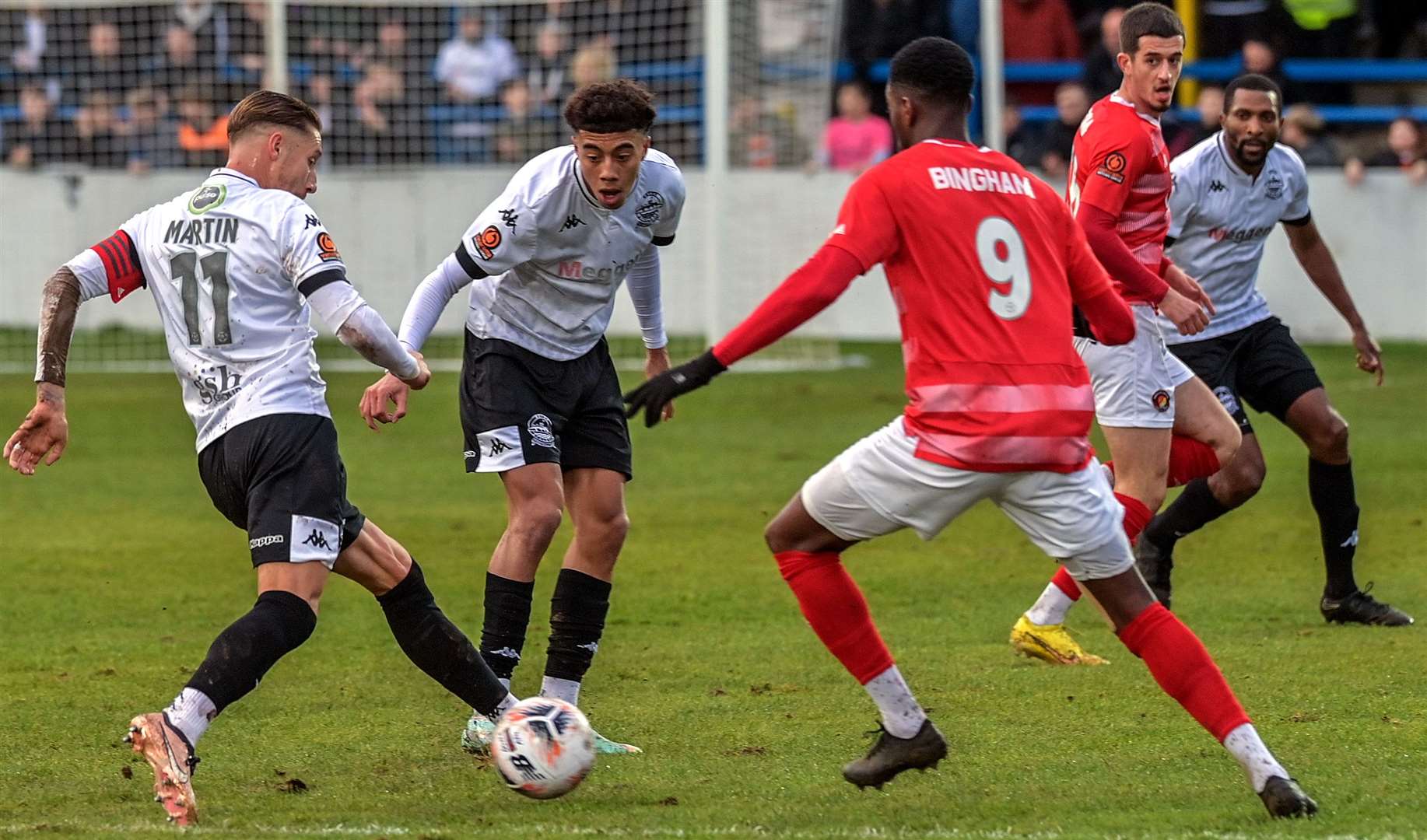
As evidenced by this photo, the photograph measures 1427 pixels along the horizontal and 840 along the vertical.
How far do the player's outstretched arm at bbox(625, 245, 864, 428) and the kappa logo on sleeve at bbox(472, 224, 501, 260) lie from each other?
153cm

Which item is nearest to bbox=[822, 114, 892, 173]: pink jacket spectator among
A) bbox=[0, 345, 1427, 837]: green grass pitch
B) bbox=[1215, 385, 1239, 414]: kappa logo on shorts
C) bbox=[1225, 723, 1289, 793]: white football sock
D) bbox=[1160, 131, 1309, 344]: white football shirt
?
bbox=[0, 345, 1427, 837]: green grass pitch

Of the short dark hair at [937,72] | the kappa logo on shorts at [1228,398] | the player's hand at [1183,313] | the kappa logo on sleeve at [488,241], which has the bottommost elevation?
the kappa logo on shorts at [1228,398]

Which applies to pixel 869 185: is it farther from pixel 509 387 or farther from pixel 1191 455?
pixel 1191 455

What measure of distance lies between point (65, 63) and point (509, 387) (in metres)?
16.3

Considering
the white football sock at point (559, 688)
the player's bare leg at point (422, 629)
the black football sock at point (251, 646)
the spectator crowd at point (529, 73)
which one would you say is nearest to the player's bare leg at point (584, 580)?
the white football sock at point (559, 688)

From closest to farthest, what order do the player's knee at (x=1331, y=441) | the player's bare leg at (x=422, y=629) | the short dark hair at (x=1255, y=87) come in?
the player's bare leg at (x=422, y=629), the short dark hair at (x=1255, y=87), the player's knee at (x=1331, y=441)

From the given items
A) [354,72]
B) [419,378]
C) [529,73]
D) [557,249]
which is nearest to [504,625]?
[419,378]

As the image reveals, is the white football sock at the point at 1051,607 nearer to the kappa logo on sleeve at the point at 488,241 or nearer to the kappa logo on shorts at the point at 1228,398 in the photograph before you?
the kappa logo on shorts at the point at 1228,398

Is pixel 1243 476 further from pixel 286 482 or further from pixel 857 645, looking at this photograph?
pixel 286 482

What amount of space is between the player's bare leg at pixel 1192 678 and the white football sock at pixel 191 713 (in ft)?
7.88

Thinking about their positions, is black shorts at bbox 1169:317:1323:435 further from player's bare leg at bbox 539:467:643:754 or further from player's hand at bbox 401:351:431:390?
player's hand at bbox 401:351:431:390

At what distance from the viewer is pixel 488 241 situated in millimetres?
6320

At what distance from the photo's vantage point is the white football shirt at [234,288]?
17.7 ft

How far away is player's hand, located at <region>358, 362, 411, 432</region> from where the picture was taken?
19.0 ft
